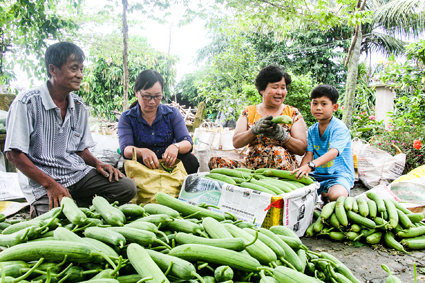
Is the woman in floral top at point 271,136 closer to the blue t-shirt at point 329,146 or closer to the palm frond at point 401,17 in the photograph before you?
the blue t-shirt at point 329,146

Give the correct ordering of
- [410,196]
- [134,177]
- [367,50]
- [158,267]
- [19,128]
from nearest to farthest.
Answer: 1. [158,267]
2. [19,128]
3. [134,177]
4. [410,196]
5. [367,50]

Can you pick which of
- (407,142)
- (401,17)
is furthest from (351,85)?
(401,17)

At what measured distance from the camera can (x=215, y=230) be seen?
1.61m

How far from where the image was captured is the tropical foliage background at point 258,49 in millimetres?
4867

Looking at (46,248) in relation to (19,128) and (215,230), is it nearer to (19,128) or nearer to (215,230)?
(215,230)

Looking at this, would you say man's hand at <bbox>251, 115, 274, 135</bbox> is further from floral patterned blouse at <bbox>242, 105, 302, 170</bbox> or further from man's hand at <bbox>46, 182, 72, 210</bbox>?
man's hand at <bbox>46, 182, 72, 210</bbox>

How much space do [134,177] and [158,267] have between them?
6.11 feet

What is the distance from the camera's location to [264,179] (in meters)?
2.96

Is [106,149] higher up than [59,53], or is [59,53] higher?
[59,53]

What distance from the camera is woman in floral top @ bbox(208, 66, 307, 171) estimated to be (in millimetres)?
3377

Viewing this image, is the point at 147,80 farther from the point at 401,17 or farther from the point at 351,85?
the point at 401,17

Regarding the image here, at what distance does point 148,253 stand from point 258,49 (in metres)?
17.2

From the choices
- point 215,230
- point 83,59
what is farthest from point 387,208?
point 83,59

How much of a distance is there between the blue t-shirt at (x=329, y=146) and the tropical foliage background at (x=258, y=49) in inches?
91.3
